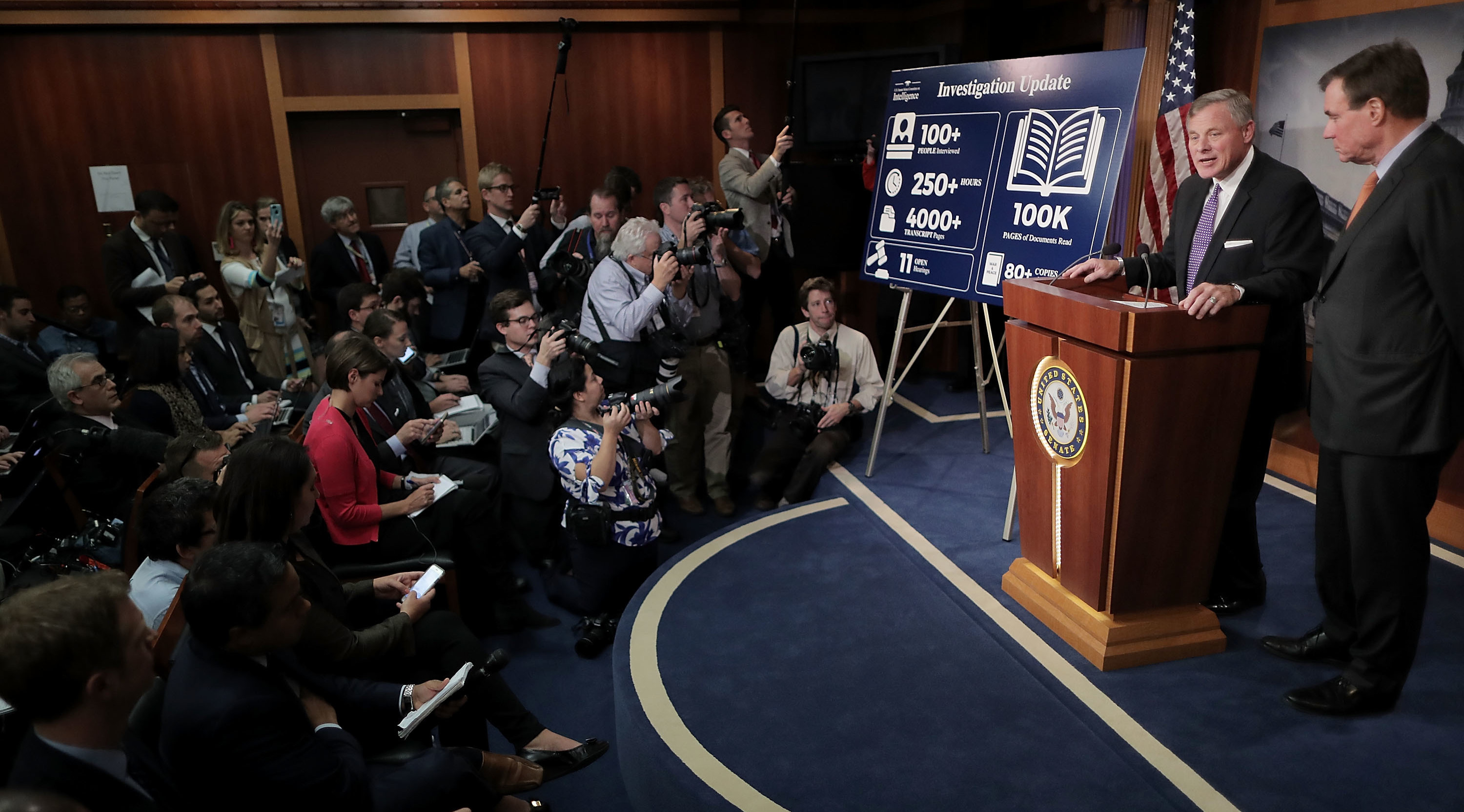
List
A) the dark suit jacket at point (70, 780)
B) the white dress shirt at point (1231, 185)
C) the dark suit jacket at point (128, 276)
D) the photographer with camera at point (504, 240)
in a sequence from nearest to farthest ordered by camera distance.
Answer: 1. the dark suit jacket at point (70, 780)
2. the white dress shirt at point (1231, 185)
3. the photographer with camera at point (504, 240)
4. the dark suit jacket at point (128, 276)

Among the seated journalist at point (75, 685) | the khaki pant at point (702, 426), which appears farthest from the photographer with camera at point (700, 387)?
the seated journalist at point (75, 685)

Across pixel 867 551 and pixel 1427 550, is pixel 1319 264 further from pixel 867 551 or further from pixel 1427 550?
pixel 867 551

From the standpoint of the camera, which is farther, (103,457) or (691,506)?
(691,506)

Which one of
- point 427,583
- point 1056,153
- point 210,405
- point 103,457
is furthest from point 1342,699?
point 210,405

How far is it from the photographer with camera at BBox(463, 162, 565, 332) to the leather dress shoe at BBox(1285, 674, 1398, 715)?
3.94 m

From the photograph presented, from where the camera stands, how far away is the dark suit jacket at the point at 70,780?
1.49m

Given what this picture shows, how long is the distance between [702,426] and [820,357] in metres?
0.72

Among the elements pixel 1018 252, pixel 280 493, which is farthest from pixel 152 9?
pixel 1018 252

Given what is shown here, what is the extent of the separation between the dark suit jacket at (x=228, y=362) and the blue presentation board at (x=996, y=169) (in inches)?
119

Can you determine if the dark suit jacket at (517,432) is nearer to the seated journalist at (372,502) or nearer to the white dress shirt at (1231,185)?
the seated journalist at (372,502)

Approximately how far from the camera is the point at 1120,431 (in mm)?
2320

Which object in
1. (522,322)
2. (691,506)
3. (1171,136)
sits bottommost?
(691,506)

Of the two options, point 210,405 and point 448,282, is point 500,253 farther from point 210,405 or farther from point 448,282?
point 210,405

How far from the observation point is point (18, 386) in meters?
4.16
